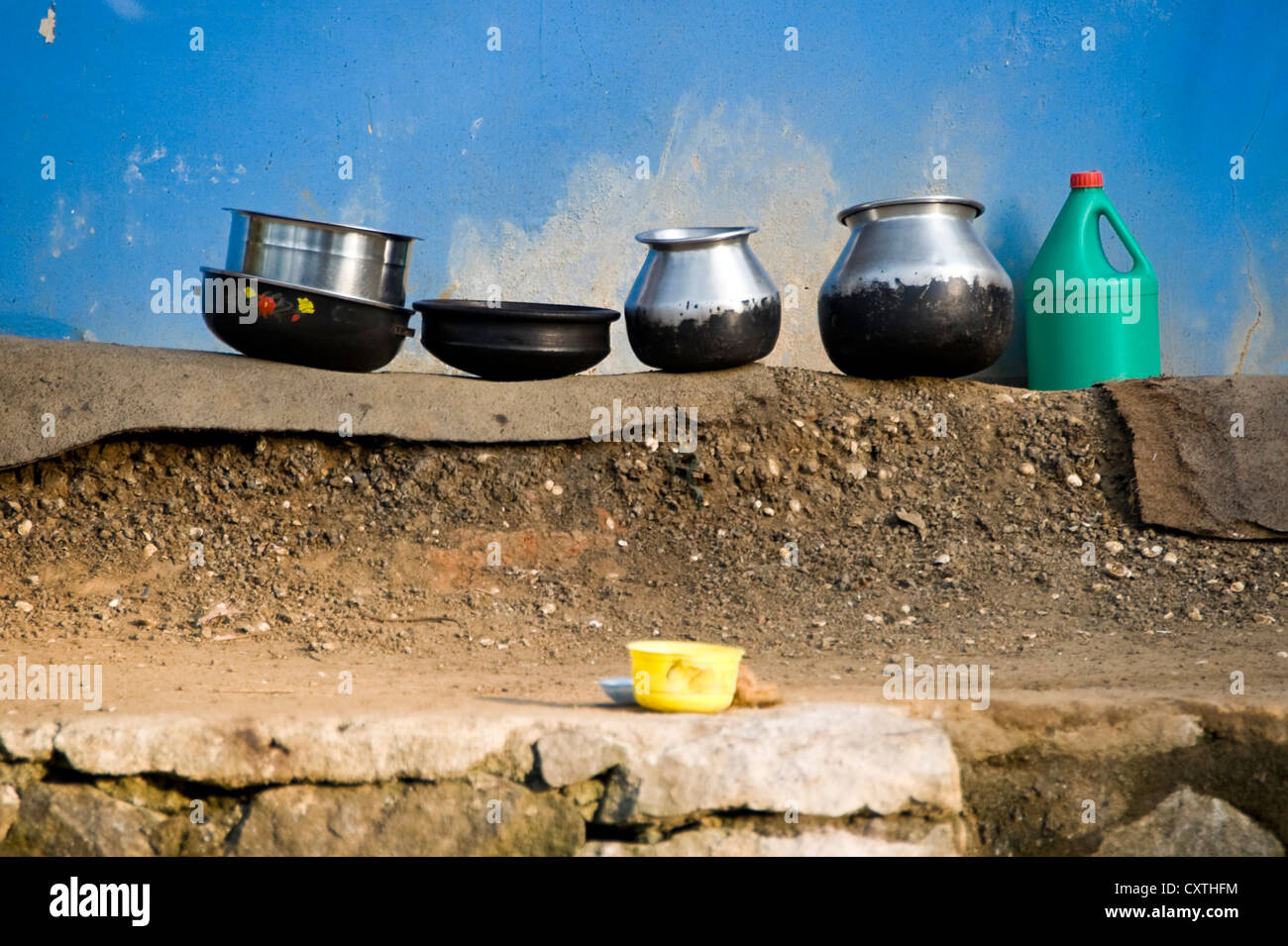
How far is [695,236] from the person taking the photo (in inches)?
174

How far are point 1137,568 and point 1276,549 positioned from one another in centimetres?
48

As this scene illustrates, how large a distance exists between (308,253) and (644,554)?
60.7 inches

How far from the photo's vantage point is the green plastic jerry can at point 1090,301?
4746mm

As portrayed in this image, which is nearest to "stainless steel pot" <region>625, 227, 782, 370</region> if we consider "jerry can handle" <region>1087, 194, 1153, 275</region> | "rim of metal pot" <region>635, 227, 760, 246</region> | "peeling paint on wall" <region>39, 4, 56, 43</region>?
"rim of metal pot" <region>635, 227, 760, 246</region>

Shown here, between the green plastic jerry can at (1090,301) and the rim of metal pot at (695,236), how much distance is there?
131 cm

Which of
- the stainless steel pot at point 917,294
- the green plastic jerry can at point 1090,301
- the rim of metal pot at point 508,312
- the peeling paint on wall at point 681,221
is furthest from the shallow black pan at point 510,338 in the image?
the green plastic jerry can at point 1090,301

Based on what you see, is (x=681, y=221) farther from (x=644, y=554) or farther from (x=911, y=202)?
(x=644, y=554)

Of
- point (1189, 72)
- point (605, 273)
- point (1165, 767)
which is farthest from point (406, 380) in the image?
point (1189, 72)

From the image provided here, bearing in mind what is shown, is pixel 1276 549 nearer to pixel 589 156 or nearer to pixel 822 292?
pixel 822 292

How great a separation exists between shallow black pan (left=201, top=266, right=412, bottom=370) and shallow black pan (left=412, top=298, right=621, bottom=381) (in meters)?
0.18

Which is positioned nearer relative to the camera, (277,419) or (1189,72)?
(277,419)

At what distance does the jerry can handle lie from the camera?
4750 mm

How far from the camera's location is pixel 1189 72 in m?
5.05

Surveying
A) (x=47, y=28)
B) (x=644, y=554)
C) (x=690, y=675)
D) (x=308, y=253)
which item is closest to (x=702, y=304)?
(x=644, y=554)
